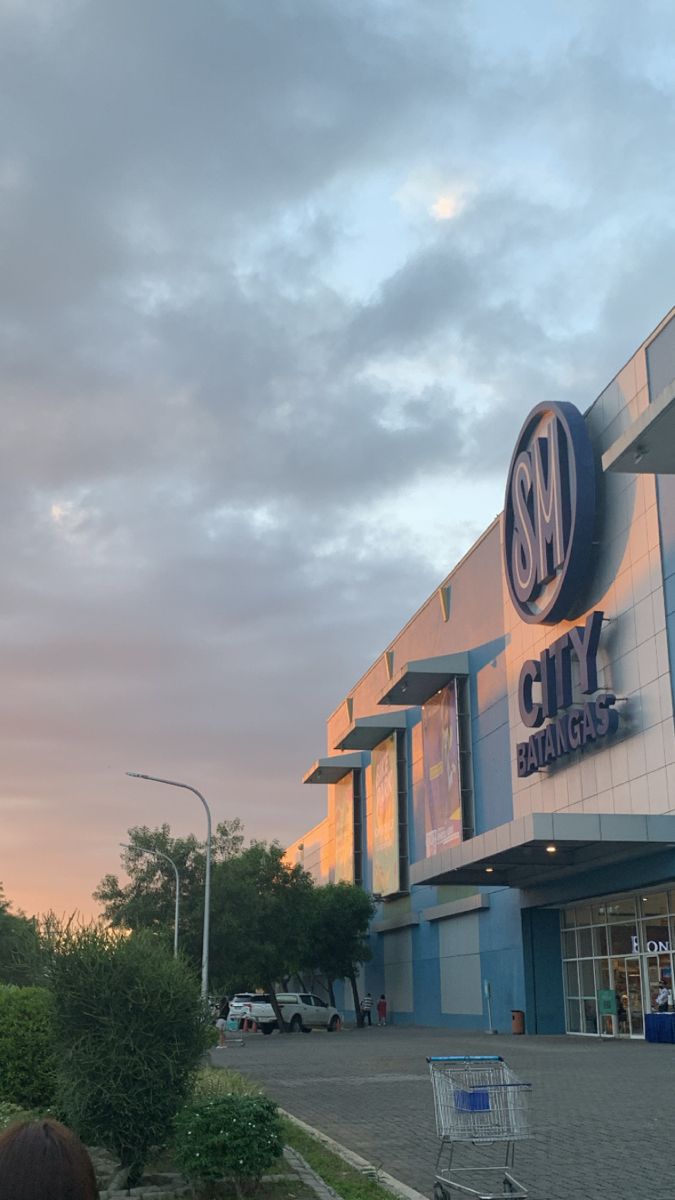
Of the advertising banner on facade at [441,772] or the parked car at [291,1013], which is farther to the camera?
the parked car at [291,1013]

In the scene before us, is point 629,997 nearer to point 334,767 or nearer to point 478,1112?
point 478,1112

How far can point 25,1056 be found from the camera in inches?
546

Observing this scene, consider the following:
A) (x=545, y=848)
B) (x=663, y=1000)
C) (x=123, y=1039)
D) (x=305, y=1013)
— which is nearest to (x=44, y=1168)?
(x=123, y=1039)

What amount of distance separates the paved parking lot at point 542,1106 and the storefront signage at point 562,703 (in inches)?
296

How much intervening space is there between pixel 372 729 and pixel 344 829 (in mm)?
12054

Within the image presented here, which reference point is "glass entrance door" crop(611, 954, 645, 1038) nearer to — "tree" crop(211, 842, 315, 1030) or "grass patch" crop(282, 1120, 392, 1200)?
"tree" crop(211, 842, 315, 1030)

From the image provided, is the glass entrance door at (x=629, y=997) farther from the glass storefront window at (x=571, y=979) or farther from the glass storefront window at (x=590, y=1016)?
the glass storefront window at (x=571, y=979)

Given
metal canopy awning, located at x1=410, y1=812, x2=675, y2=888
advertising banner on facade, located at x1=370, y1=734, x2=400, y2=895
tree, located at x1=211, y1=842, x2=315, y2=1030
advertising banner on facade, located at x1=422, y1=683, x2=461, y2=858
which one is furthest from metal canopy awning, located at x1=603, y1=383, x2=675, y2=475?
advertising banner on facade, located at x1=370, y1=734, x2=400, y2=895

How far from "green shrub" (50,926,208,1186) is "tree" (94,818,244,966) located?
1573 inches

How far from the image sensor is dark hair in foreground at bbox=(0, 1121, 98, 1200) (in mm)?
2436

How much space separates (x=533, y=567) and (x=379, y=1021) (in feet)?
90.8

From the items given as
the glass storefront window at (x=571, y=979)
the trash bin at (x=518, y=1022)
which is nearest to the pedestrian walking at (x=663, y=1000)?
the glass storefront window at (x=571, y=979)

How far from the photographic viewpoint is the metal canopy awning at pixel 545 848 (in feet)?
90.6

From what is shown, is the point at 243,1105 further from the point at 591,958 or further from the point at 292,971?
the point at 292,971
